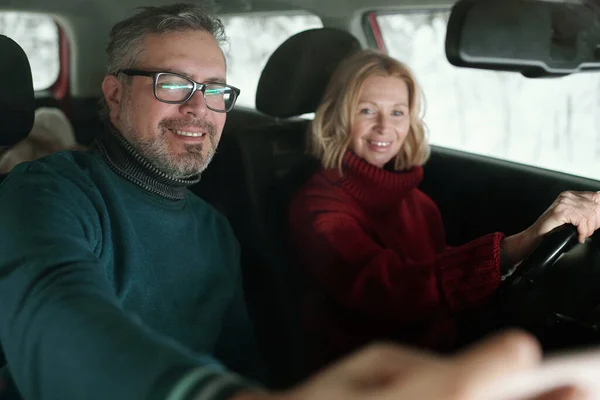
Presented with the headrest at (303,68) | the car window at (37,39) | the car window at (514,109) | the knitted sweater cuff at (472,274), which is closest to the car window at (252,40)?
the headrest at (303,68)

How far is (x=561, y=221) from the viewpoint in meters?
0.86

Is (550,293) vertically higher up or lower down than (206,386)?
lower down

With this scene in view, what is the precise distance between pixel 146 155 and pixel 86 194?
0.11m

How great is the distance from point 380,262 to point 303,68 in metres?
0.33

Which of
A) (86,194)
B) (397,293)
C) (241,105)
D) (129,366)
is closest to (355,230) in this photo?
(397,293)

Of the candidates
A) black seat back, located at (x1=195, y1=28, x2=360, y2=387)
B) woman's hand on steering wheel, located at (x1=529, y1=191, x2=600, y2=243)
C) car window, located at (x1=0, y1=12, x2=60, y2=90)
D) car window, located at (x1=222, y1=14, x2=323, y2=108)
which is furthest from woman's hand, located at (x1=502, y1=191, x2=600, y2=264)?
car window, located at (x1=0, y1=12, x2=60, y2=90)

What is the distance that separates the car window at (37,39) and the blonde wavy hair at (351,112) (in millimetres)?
394

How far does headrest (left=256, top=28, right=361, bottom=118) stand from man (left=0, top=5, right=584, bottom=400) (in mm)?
84

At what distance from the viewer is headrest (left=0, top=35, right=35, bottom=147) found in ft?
2.84

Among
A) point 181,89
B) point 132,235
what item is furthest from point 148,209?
point 181,89

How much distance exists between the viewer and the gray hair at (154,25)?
33.3 inches

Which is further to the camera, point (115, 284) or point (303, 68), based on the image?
point (303, 68)

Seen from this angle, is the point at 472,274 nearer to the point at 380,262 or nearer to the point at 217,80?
the point at 380,262

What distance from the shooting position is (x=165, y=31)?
0.85 meters
